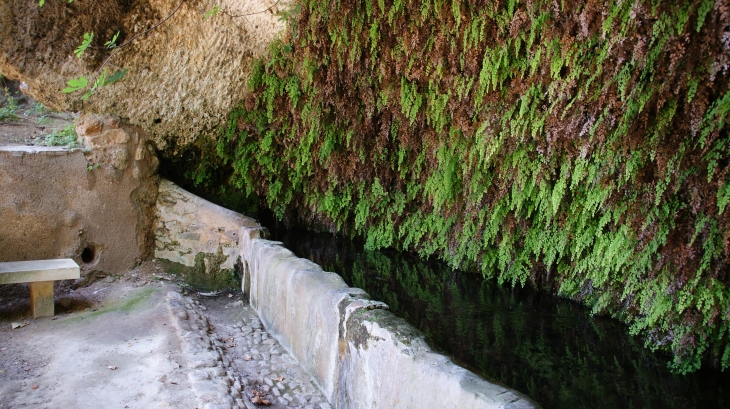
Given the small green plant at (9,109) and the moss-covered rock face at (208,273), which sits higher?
the small green plant at (9,109)

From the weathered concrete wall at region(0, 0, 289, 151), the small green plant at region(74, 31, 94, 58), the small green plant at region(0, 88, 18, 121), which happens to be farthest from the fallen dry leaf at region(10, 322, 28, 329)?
the small green plant at region(0, 88, 18, 121)

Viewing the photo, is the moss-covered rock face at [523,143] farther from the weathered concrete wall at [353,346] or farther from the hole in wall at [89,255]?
the weathered concrete wall at [353,346]

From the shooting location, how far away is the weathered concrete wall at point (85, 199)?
5.52 meters

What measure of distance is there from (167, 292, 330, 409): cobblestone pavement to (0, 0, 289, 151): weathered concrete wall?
8.05 ft

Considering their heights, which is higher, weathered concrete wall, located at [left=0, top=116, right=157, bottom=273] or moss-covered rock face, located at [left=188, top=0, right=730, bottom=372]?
moss-covered rock face, located at [left=188, top=0, right=730, bottom=372]

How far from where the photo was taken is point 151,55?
20.6 feet

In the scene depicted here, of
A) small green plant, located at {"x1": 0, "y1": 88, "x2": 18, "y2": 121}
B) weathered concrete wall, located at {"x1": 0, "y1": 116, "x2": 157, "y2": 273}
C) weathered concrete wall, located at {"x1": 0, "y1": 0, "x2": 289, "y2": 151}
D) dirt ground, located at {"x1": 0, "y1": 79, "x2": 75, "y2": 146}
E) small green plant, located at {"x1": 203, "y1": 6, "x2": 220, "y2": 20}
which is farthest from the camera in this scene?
small green plant, located at {"x1": 0, "y1": 88, "x2": 18, "y2": 121}

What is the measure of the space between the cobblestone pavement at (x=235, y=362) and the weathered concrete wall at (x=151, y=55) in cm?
245

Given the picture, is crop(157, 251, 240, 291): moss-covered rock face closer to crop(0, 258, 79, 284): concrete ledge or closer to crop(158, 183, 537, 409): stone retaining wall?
crop(158, 183, 537, 409): stone retaining wall

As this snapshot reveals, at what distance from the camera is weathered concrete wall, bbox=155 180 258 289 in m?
6.14

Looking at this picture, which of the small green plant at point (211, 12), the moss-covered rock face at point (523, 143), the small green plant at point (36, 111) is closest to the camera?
the moss-covered rock face at point (523, 143)

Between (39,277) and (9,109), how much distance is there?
4706mm

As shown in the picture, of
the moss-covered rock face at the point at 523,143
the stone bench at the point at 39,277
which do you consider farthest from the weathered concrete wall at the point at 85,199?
the moss-covered rock face at the point at 523,143

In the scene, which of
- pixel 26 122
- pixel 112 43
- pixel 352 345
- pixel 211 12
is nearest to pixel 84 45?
pixel 112 43
